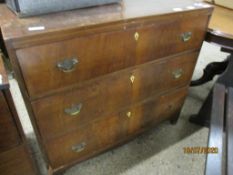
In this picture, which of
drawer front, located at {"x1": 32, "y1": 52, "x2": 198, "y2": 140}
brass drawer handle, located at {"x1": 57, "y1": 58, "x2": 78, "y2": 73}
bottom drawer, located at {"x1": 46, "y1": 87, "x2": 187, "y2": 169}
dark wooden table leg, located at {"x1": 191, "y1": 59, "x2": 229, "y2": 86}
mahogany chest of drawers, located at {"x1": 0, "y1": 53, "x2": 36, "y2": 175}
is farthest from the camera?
dark wooden table leg, located at {"x1": 191, "y1": 59, "x2": 229, "y2": 86}

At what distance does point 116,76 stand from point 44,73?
0.35 m

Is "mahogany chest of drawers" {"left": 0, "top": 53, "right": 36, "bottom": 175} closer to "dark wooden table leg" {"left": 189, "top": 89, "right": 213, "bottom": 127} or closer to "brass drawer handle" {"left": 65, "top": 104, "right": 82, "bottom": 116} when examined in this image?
"brass drawer handle" {"left": 65, "top": 104, "right": 82, "bottom": 116}

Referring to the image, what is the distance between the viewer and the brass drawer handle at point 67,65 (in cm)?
79

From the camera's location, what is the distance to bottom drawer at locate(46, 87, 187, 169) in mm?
1062

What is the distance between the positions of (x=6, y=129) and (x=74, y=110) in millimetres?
297

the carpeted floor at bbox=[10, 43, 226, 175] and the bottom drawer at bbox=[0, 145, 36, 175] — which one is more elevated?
the bottom drawer at bbox=[0, 145, 36, 175]

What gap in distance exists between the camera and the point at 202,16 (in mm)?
1083

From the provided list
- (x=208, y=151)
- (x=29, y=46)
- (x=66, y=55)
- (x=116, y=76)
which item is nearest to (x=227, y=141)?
(x=208, y=151)

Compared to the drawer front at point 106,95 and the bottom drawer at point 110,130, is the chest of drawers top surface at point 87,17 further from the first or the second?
the bottom drawer at point 110,130

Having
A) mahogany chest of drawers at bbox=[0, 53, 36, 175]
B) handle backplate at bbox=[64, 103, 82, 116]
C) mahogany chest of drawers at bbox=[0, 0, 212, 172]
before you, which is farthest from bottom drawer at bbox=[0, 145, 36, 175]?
handle backplate at bbox=[64, 103, 82, 116]

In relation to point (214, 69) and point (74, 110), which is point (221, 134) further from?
point (214, 69)

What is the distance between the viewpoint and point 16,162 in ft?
2.88

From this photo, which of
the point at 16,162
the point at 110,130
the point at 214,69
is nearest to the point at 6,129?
the point at 16,162

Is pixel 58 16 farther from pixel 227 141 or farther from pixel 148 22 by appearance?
pixel 227 141
